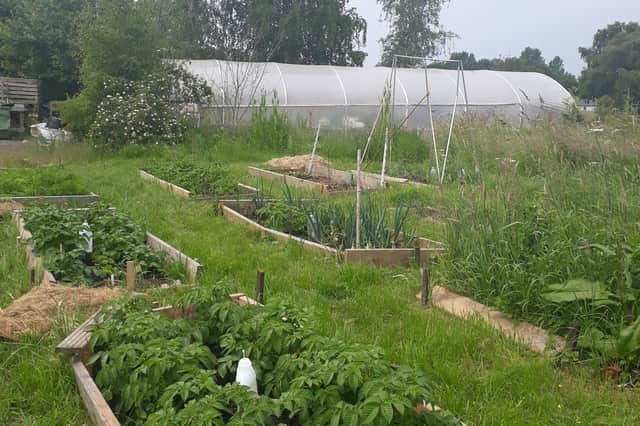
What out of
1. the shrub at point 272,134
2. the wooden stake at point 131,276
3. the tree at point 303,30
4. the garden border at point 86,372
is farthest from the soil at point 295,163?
the tree at point 303,30

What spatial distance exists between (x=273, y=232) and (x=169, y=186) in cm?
271

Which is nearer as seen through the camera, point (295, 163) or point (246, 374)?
point (246, 374)

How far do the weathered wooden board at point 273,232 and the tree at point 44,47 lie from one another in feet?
53.4

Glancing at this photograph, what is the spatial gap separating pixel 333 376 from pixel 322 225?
3269mm

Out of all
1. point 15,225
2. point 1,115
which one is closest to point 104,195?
point 15,225

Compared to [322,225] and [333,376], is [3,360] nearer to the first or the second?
[333,376]

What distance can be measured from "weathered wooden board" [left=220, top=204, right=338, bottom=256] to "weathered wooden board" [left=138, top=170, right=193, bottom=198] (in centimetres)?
90

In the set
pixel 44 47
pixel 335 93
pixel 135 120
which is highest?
pixel 44 47

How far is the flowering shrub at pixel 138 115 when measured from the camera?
1192cm

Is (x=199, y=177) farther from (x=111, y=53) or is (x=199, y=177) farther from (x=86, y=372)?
(x=111, y=53)

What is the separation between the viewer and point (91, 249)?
449 centimetres

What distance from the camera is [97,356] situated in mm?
2607

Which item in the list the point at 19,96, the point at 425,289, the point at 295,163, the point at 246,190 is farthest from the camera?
the point at 19,96

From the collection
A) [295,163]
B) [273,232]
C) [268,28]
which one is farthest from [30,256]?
[268,28]
